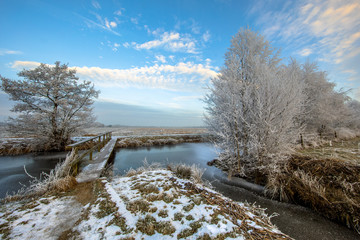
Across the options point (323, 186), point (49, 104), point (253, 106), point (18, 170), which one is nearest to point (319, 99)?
point (253, 106)

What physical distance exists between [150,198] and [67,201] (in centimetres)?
201

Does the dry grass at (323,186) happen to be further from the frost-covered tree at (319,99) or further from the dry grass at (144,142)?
the dry grass at (144,142)

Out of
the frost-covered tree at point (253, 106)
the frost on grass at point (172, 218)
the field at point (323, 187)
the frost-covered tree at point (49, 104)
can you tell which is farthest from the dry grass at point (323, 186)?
the frost-covered tree at point (49, 104)

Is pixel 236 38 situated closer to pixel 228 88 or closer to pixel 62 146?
pixel 228 88

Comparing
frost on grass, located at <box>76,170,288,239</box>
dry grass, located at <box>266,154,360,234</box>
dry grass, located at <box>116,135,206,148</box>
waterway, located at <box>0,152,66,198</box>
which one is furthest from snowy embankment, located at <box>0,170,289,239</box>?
dry grass, located at <box>116,135,206,148</box>

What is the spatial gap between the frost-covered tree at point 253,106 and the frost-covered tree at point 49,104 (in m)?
11.4

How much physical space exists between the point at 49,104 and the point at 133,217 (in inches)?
533

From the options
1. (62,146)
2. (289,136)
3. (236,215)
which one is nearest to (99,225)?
(236,215)

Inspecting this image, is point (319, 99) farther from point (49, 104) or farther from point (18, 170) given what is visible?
point (49, 104)

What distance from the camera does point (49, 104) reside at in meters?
11.2

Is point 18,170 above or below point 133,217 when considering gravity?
below

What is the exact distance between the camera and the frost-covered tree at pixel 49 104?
10016 millimetres

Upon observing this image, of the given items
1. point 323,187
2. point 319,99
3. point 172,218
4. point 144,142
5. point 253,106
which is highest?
point 319,99

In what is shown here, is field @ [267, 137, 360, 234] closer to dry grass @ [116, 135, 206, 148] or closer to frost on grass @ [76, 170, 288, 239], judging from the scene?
frost on grass @ [76, 170, 288, 239]
